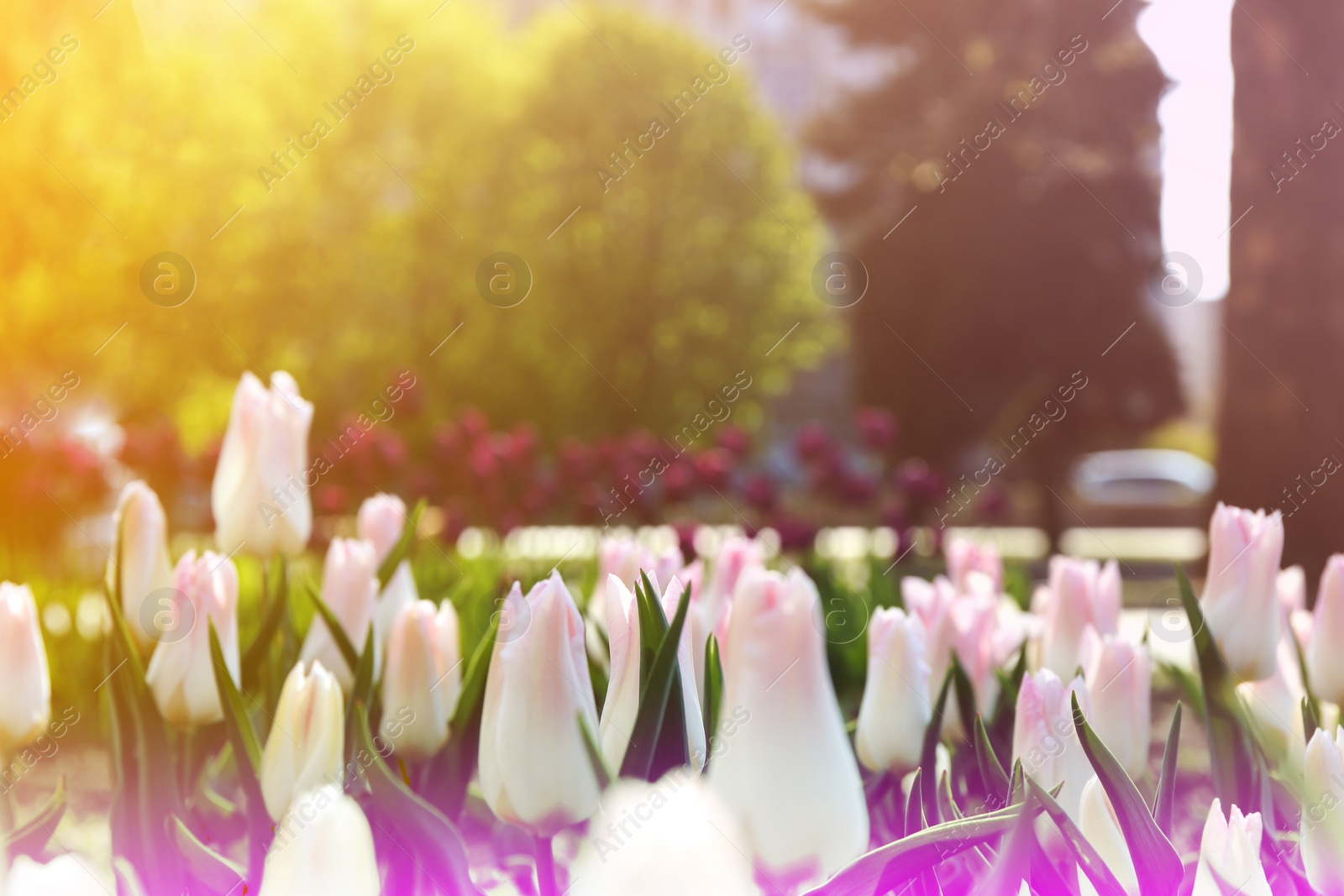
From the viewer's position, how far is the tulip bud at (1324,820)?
0.91m

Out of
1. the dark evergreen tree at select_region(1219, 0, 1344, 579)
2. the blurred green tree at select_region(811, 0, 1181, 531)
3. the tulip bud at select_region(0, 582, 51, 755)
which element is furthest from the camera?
the blurred green tree at select_region(811, 0, 1181, 531)

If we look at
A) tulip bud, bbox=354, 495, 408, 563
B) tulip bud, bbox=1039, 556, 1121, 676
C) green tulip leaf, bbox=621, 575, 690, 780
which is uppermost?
tulip bud, bbox=354, 495, 408, 563

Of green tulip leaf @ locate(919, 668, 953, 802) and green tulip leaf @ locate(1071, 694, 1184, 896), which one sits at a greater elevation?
green tulip leaf @ locate(919, 668, 953, 802)

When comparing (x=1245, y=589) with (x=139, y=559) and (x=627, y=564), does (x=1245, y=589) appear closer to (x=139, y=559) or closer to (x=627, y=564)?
(x=627, y=564)

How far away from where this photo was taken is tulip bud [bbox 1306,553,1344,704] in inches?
50.0

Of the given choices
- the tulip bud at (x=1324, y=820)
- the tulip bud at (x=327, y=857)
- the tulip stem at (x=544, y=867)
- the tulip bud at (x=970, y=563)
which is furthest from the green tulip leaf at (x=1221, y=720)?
the tulip bud at (x=327, y=857)

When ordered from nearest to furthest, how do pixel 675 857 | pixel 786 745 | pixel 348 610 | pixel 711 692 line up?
pixel 675 857 → pixel 786 745 → pixel 711 692 → pixel 348 610

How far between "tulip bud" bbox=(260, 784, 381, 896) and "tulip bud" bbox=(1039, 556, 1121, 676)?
34.9 inches

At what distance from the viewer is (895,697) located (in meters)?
1.18

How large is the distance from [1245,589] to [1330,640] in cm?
17

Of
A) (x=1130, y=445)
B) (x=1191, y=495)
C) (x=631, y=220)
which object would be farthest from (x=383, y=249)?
(x=1191, y=495)

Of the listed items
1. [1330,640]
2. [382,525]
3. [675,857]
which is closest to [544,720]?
[675,857]

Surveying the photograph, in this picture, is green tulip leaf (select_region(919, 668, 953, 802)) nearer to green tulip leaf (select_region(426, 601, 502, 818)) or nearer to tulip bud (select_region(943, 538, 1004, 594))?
green tulip leaf (select_region(426, 601, 502, 818))

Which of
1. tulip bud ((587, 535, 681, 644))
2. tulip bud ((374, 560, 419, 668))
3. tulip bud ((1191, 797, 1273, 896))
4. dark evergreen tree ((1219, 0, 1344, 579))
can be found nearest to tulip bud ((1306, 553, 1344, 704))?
tulip bud ((1191, 797, 1273, 896))
